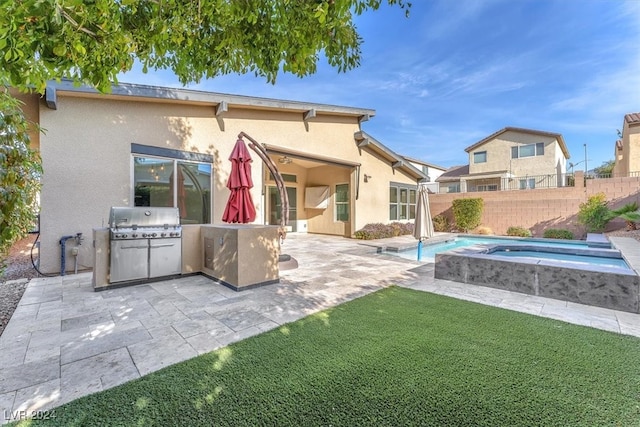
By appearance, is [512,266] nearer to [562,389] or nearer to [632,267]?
[632,267]

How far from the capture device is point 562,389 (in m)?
2.33

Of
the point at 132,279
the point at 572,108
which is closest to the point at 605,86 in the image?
the point at 572,108

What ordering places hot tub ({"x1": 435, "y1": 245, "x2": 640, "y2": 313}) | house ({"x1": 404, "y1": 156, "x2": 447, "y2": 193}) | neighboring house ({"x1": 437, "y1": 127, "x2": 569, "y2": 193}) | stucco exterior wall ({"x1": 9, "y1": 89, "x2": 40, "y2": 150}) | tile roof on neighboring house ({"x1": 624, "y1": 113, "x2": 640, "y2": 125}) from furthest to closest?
house ({"x1": 404, "y1": 156, "x2": 447, "y2": 193}), neighboring house ({"x1": 437, "y1": 127, "x2": 569, "y2": 193}), tile roof on neighboring house ({"x1": 624, "y1": 113, "x2": 640, "y2": 125}), stucco exterior wall ({"x1": 9, "y1": 89, "x2": 40, "y2": 150}), hot tub ({"x1": 435, "y1": 245, "x2": 640, "y2": 313})

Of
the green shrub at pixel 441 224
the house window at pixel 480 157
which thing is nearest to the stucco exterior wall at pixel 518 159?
the house window at pixel 480 157

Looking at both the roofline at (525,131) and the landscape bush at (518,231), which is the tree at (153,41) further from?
the roofline at (525,131)

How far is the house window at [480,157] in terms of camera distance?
26.1 meters

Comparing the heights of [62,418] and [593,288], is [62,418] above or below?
below

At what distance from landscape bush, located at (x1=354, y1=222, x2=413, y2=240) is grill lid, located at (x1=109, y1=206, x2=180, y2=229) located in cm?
868

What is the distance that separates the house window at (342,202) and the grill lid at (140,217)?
9261 mm

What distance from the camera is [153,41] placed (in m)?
3.06

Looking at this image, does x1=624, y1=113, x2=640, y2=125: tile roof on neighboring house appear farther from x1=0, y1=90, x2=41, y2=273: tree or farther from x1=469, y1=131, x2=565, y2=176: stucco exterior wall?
x1=0, y1=90, x2=41, y2=273: tree

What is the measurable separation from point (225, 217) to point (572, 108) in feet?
85.4

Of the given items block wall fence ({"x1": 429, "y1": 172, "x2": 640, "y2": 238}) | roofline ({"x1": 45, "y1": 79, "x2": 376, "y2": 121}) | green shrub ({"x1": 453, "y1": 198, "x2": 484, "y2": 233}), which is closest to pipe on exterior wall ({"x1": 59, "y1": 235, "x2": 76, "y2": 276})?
roofline ({"x1": 45, "y1": 79, "x2": 376, "y2": 121})

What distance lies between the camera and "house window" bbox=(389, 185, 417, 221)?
1588 centimetres
